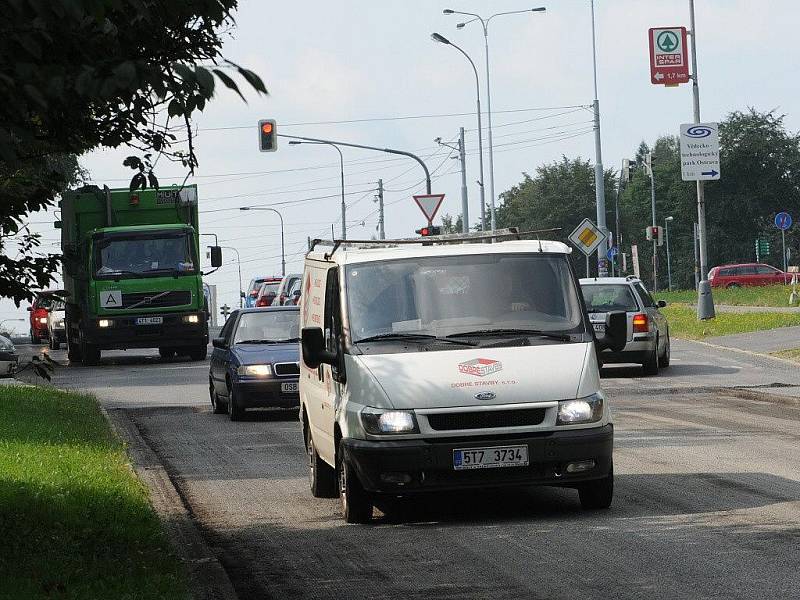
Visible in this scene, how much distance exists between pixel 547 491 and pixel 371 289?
2322mm

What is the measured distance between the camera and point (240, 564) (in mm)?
9086

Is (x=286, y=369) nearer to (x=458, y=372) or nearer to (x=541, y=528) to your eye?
(x=458, y=372)

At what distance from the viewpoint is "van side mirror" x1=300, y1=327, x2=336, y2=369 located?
10.9 metres

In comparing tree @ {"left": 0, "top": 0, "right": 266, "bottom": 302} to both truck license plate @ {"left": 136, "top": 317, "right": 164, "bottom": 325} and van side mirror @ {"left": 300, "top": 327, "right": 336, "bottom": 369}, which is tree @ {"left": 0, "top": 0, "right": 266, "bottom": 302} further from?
truck license plate @ {"left": 136, "top": 317, "right": 164, "bottom": 325}

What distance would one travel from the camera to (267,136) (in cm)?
4350

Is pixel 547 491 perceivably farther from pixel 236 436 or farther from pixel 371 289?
pixel 236 436

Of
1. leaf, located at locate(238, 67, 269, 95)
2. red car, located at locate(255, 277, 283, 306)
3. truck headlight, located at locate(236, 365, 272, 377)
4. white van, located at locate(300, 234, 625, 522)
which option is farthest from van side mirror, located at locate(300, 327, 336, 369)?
red car, located at locate(255, 277, 283, 306)

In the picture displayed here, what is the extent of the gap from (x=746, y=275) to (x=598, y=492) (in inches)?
3001

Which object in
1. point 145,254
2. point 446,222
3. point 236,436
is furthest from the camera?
point 446,222

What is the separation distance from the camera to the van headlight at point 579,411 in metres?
10.3

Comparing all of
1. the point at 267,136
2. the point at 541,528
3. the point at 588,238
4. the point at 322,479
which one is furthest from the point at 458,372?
the point at 267,136

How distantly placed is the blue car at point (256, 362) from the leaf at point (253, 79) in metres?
15.4

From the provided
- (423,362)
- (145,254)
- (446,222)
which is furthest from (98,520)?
(446,222)

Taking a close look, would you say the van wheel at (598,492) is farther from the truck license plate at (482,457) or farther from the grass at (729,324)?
the grass at (729,324)
